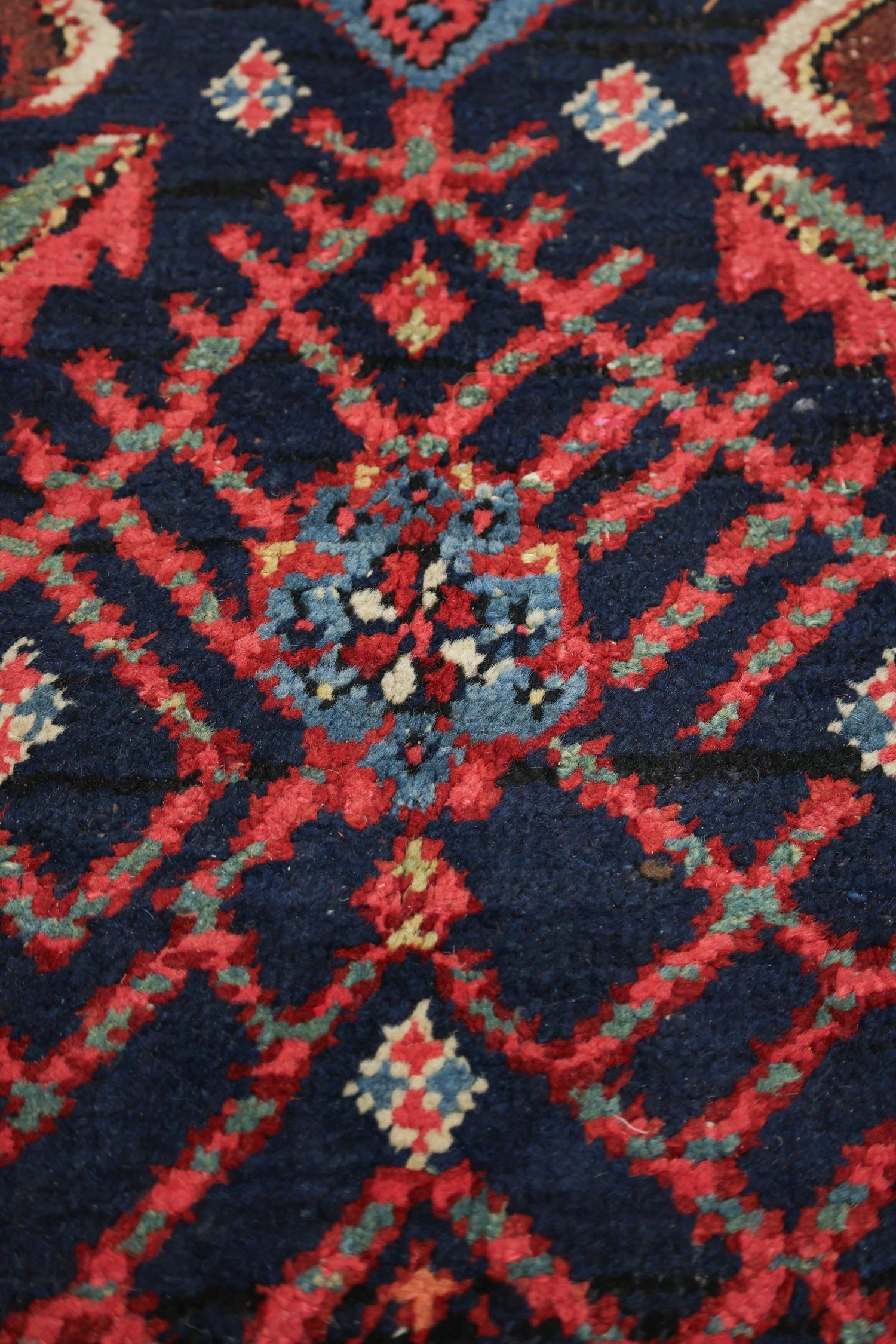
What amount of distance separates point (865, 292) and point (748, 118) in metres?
0.21

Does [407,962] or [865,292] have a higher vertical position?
[865,292]

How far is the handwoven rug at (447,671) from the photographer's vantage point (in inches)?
22.3

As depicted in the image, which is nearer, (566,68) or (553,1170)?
(553,1170)

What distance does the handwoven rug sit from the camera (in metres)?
0.57

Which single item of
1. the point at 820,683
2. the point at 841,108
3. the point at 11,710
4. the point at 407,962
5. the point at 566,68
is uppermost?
the point at 566,68

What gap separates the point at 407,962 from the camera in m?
0.62

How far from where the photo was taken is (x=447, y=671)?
68 centimetres

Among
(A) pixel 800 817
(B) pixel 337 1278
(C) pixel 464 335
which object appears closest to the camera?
(B) pixel 337 1278

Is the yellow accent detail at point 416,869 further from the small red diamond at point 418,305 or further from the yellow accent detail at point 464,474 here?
the small red diamond at point 418,305

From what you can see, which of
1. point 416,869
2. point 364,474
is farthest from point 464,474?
point 416,869

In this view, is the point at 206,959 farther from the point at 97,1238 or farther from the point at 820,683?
the point at 820,683

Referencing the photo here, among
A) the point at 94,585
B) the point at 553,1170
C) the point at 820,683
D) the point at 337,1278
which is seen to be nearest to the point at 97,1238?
the point at 337,1278

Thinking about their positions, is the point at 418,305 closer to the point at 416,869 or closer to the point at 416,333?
the point at 416,333

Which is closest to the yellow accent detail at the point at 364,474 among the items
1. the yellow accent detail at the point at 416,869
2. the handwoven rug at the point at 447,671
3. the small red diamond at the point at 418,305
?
the handwoven rug at the point at 447,671
